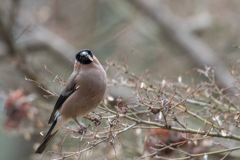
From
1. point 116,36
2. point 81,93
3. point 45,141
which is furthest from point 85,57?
point 116,36

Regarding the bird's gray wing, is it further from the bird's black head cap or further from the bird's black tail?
the bird's black head cap

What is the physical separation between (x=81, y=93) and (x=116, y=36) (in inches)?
147

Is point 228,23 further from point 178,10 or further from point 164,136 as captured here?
point 164,136

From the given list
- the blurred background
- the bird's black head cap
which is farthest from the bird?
the blurred background

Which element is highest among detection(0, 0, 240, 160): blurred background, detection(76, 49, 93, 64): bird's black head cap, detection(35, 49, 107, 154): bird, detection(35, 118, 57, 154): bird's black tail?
detection(0, 0, 240, 160): blurred background

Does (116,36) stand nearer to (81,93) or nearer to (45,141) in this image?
(81,93)

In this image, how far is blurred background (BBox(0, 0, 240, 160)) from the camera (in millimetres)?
Answer: 5285

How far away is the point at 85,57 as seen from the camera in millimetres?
3055

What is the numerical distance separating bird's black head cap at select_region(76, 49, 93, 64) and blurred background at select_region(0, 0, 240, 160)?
1.79 metres

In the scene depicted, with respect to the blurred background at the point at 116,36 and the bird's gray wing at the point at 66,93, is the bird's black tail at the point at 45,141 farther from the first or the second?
the blurred background at the point at 116,36

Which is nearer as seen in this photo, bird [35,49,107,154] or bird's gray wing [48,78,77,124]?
bird [35,49,107,154]

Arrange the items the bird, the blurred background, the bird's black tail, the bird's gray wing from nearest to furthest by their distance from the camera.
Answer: the bird → the bird's black tail → the bird's gray wing → the blurred background

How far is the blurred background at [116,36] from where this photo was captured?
17.3ft

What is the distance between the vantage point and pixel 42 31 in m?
5.98
